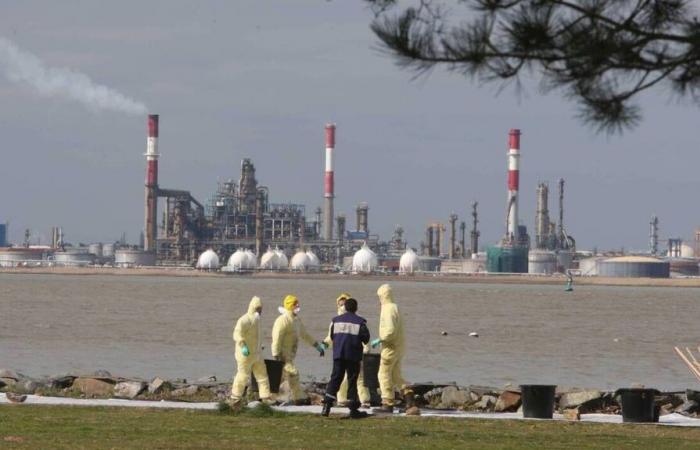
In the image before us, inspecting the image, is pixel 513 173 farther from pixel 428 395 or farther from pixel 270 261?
pixel 428 395

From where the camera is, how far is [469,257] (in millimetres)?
194625

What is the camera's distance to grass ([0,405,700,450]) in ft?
46.5

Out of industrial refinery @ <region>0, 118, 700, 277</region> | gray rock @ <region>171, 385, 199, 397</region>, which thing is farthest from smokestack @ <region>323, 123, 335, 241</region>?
gray rock @ <region>171, 385, 199, 397</region>

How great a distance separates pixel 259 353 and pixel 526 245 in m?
152

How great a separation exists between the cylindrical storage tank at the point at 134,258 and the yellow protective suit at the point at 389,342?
15596 centimetres

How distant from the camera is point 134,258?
7032 inches

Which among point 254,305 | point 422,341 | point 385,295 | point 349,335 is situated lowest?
point 422,341

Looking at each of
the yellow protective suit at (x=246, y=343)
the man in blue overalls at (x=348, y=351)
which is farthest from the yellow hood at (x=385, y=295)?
the yellow protective suit at (x=246, y=343)

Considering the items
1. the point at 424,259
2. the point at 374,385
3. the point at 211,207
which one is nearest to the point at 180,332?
the point at 374,385

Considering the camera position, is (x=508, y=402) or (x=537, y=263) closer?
(x=508, y=402)

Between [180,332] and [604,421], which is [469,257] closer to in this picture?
[180,332]

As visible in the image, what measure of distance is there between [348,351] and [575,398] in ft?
12.1

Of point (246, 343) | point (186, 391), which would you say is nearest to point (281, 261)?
point (186, 391)

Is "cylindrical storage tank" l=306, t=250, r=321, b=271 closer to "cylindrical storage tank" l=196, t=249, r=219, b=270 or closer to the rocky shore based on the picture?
"cylindrical storage tank" l=196, t=249, r=219, b=270
